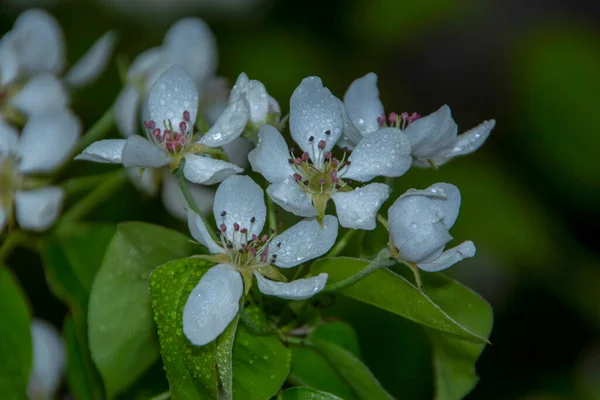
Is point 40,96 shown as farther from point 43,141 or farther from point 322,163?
point 322,163

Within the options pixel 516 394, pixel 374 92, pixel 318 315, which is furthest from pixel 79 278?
pixel 516 394

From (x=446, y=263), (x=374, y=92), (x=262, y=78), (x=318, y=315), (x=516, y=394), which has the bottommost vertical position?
(x=516, y=394)

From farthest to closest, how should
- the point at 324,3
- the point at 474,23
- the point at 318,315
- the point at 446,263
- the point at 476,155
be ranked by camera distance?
1. the point at 474,23
2. the point at 324,3
3. the point at 476,155
4. the point at 318,315
5. the point at 446,263

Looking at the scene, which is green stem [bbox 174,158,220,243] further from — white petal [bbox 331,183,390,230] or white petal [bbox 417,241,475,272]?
white petal [bbox 417,241,475,272]

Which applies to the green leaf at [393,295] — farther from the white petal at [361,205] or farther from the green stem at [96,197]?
the green stem at [96,197]

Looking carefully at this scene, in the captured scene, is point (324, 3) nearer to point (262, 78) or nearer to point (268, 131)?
point (262, 78)

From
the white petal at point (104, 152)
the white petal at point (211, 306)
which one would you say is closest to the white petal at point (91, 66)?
the white petal at point (104, 152)

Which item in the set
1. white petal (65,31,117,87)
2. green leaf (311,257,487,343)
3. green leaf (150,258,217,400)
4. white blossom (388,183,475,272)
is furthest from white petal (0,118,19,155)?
white blossom (388,183,475,272)

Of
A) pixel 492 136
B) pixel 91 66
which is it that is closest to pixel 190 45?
pixel 91 66
